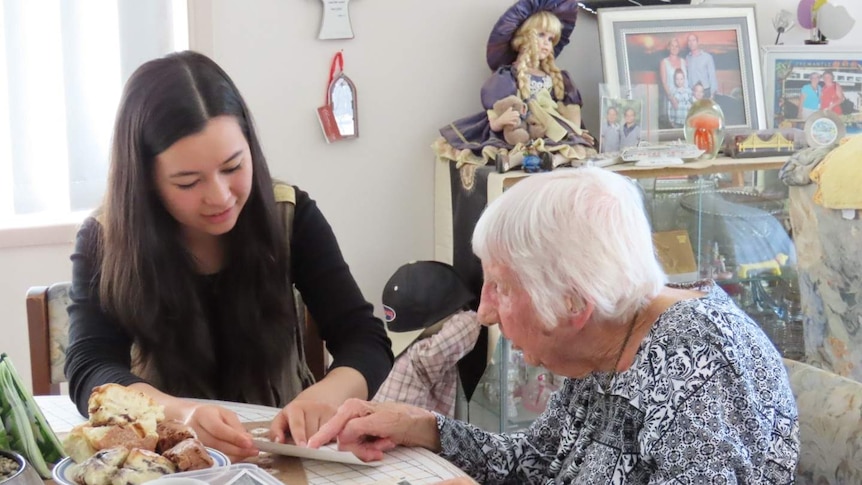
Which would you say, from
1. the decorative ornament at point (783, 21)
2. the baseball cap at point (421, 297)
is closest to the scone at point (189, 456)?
the baseball cap at point (421, 297)

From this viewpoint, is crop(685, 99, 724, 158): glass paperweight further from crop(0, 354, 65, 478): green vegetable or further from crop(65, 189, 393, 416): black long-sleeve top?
crop(0, 354, 65, 478): green vegetable

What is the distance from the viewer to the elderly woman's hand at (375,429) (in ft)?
4.55

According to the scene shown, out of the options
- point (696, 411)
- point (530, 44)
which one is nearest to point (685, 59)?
point (530, 44)

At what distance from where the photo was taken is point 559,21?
309 centimetres

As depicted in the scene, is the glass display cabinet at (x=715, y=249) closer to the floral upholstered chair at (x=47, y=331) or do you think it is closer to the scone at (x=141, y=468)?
the floral upholstered chair at (x=47, y=331)

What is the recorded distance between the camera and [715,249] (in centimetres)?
316

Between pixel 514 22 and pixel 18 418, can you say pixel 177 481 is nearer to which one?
pixel 18 418

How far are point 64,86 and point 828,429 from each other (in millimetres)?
2301

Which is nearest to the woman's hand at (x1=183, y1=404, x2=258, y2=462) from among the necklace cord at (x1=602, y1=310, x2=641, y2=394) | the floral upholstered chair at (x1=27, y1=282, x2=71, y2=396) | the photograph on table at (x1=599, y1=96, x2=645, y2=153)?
the necklace cord at (x1=602, y1=310, x2=641, y2=394)

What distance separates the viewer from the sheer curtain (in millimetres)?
2729

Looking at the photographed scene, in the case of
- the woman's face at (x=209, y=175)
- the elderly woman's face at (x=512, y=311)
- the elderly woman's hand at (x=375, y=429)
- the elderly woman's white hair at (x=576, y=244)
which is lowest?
the elderly woman's hand at (x=375, y=429)

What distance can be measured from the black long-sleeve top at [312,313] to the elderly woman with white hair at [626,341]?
1.22 feet

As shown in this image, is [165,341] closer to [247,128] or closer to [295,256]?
[295,256]

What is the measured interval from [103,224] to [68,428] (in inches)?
16.5
